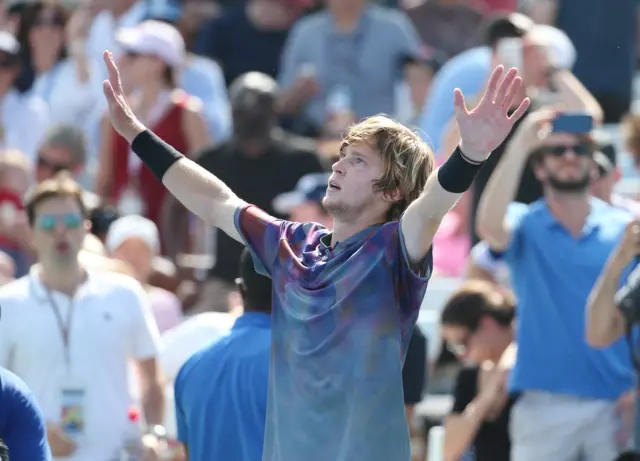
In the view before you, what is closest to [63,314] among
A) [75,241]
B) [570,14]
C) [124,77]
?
[75,241]

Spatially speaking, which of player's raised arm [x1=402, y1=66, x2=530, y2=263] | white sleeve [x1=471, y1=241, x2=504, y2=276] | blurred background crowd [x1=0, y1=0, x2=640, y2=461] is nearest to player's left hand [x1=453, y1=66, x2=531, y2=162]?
player's raised arm [x1=402, y1=66, x2=530, y2=263]

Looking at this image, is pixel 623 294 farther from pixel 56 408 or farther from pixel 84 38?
pixel 84 38

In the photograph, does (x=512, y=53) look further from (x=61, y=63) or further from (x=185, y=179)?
(x=61, y=63)

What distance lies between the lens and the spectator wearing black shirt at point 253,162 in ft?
29.1

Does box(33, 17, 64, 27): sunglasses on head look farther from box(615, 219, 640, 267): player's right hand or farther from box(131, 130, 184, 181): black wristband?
box(131, 130, 184, 181): black wristband

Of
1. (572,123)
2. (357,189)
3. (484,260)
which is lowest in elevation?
(484,260)

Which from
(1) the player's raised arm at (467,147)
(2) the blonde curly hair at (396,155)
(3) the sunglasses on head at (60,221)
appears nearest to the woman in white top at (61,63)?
(3) the sunglasses on head at (60,221)

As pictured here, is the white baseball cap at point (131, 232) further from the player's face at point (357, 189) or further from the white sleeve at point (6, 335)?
the player's face at point (357, 189)

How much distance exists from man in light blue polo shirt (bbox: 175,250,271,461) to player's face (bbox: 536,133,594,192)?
2.34 meters

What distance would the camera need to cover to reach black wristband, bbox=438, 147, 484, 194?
3.77 m

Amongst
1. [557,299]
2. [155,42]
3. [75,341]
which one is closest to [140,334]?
[75,341]

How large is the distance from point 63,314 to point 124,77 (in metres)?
3.75

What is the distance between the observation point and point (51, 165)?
973 cm

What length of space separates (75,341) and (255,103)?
2.67 m
